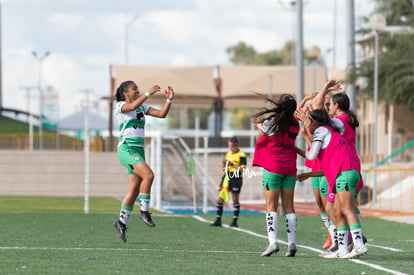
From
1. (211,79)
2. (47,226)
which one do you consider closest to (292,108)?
(47,226)

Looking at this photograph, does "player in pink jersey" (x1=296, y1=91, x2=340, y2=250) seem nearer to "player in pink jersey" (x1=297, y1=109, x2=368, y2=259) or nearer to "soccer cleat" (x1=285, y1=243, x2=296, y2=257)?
"player in pink jersey" (x1=297, y1=109, x2=368, y2=259)

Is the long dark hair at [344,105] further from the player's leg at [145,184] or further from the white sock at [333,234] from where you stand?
the player's leg at [145,184]

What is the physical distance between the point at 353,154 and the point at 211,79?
4799 centimetres

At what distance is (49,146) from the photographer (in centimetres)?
5406

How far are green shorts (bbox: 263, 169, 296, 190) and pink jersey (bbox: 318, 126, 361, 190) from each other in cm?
64

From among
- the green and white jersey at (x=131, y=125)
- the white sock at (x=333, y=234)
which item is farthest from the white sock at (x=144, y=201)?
the white sock at (x=333, y=234)

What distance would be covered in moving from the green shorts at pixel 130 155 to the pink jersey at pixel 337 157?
112 inches

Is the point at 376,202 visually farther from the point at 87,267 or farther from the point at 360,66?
the point at 87,267

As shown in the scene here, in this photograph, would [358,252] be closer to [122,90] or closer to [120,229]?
[120,229]

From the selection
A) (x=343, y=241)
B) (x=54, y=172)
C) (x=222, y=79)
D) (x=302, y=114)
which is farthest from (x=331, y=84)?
(x=222, y=79)

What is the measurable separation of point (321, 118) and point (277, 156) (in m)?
0.78

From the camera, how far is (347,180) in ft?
37.1

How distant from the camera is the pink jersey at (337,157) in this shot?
11.3 metres

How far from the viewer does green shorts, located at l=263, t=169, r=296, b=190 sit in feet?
39.0
